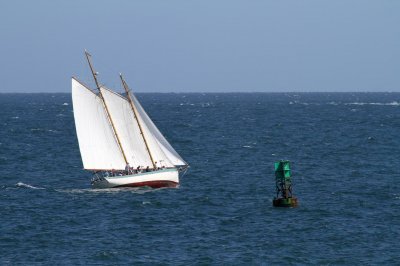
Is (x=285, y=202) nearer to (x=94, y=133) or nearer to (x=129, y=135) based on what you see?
(x=129, y=135)

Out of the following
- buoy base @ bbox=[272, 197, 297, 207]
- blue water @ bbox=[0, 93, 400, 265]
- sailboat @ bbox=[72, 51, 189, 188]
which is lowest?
blue water @ bbox=[0, 93, 400, 265]

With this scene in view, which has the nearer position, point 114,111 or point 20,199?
point 20,199

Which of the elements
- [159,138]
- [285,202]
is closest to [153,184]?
[159,138]

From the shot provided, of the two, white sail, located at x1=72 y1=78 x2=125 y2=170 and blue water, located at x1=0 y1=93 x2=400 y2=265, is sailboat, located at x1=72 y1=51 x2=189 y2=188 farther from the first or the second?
blue water, located at x1=0 y1=93 x2=400 y2=265

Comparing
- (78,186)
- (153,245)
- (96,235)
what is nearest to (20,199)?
(78,186)

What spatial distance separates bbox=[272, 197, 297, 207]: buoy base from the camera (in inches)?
2525

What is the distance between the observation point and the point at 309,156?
341 ft

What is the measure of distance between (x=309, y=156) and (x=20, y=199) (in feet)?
143

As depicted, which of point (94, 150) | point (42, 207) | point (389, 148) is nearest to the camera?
point (42, 207)

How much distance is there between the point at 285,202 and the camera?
210 feet

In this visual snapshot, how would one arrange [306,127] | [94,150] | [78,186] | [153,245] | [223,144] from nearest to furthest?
1. [153,245]
2. [94,150]
3. [78,186]
4. [223,144]
5. [306,127]

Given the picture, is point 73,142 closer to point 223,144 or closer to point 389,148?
point 223,144

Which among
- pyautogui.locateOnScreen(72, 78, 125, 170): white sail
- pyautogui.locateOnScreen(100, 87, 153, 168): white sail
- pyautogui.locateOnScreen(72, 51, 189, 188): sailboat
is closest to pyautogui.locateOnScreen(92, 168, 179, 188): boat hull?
pyautogui.locateOnScreen(72, 51, 189, 188): sailboat

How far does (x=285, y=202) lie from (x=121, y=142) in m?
16.4
